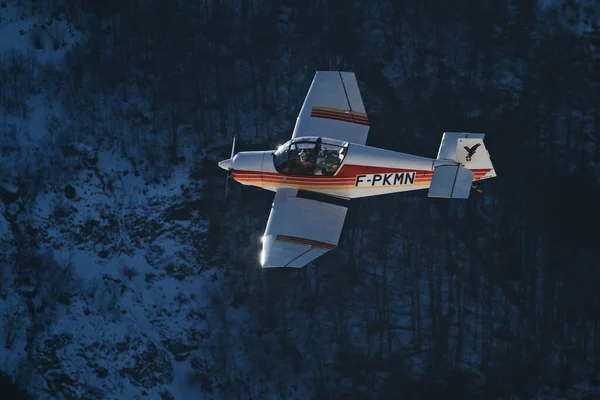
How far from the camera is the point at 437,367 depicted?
4669cm

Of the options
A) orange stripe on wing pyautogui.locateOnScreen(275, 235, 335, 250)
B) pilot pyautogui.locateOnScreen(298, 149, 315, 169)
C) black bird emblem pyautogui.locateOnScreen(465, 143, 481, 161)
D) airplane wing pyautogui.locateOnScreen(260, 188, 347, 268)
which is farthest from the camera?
pilot pyautogui.locateOnScreen(298, 149, 315, 169)

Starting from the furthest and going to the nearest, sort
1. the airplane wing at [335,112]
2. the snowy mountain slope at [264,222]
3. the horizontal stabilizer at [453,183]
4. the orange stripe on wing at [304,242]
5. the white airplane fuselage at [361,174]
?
the snowy mountain slope at [264,222], the airplane wing at [335,112], the white airplane fuselage at [361,174], the horizontal stabilizer at [453,183], the orange stripe on wing at [304,242]

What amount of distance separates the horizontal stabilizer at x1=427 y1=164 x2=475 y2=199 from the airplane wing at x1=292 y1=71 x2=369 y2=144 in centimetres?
365

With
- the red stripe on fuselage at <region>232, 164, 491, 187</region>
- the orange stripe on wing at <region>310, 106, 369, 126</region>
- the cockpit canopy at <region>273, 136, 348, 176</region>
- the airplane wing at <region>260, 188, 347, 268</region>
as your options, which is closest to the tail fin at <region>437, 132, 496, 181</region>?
the red stripe on fuselage at <region>232, 164, 491, 187</region>

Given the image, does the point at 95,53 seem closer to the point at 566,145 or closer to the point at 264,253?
the point at 264,253

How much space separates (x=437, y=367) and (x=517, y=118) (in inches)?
485

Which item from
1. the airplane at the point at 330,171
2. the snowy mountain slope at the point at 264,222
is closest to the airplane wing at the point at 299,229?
the airplane at the point at 330,171

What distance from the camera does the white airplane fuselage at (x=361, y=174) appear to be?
37625 mm

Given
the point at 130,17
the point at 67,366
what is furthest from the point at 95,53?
the point at 67,366

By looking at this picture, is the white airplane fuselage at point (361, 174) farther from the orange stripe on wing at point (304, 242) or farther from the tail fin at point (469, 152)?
the orange stripe on wing at point (304, 242)

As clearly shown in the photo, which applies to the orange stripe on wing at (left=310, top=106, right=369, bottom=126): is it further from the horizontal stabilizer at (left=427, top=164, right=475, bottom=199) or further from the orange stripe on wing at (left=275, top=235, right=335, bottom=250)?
the orange stripe on wing at (left=275, top=235, right=335, bottom=250)

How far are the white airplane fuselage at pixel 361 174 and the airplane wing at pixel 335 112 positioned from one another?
1.22 m

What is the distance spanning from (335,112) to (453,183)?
5599 millimetres

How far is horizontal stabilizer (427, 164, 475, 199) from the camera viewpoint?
36594mm
